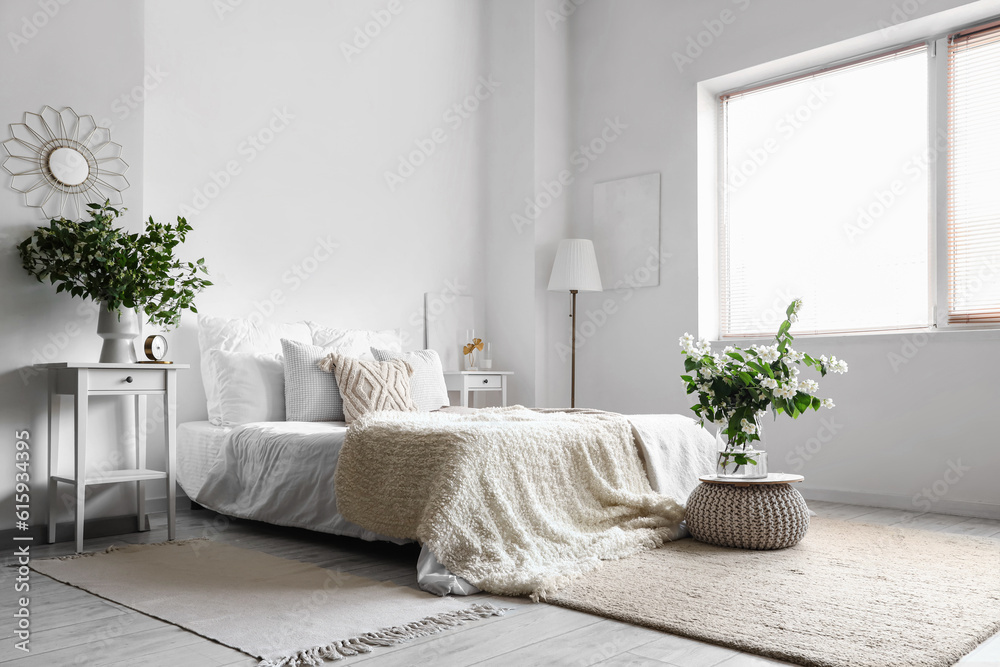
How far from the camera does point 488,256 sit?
5.65 meters

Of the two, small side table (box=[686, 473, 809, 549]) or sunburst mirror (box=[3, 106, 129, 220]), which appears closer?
small side table (box=[686, 473, 809, 549])

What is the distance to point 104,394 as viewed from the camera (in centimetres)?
316

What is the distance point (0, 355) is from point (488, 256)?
3245mm

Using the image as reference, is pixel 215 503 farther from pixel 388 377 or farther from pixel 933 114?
pixel 933 114

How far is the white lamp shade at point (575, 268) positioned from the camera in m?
5.18

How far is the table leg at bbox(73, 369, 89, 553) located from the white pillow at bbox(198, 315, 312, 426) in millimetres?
834

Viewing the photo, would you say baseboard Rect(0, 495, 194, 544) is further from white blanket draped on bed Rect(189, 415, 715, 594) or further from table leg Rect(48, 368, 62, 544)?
white blanket draped on bed Rect(189, 415, 715, 594)

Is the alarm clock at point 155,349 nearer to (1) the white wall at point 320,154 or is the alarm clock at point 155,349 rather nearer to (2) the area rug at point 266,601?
(1) the white wall at point 320,154

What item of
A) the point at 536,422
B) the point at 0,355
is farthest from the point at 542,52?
the point at 0,355

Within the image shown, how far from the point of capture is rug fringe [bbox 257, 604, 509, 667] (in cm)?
180

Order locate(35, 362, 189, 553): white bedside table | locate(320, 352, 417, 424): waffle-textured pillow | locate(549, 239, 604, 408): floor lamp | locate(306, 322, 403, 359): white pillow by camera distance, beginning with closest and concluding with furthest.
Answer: locate(35, 362, 189, 553): white bedside table
locate(320, 352, 417, 424): waffle-textured pillow
locate(306, 322, 403, 359): white pillow
locate(549, 239, 604, 408): floor lamp

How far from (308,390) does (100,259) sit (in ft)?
3.50

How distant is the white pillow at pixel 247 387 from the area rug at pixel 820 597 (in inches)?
75.9

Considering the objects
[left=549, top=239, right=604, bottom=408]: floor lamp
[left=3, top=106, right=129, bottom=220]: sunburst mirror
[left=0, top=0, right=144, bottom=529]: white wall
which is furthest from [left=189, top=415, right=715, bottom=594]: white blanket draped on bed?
[left=549, top=239, right=604, bottom=408]: floor lamp
